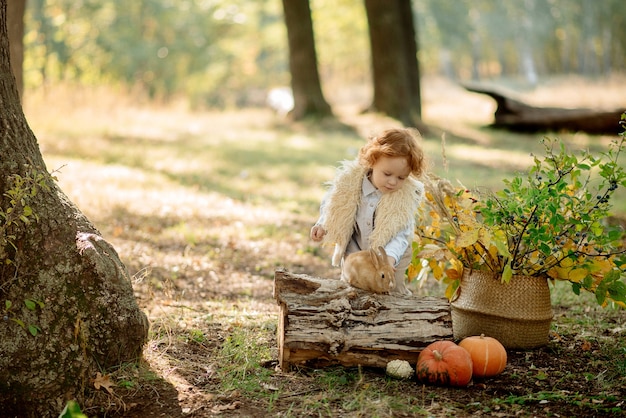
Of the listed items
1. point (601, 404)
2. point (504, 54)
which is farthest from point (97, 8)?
point (504, 54)

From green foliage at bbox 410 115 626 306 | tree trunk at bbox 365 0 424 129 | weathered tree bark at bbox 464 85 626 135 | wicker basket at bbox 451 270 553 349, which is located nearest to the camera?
green foliage at bbox 410 115 626 306

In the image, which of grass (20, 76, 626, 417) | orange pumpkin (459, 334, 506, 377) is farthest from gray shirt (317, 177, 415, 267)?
orange pumpkin (459, 334, 506, 377)

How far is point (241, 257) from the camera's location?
616 cm

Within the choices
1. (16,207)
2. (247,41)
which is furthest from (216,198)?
(247,41)

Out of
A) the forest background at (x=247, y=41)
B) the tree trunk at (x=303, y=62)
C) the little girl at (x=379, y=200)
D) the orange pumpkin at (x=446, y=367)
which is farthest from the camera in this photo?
the forest background at (x=247, y=41)

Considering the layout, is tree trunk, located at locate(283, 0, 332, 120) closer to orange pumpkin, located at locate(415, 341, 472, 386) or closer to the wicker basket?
the wicker basket

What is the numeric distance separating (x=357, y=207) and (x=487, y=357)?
4.09ft

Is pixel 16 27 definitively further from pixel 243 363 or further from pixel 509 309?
pixel 509 309

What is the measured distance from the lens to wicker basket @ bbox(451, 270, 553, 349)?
3773mm

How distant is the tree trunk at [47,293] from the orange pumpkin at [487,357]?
1748mm

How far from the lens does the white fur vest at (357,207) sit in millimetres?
3973

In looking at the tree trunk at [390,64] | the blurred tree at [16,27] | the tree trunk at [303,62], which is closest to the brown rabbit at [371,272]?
the blurred tree at [16,27]

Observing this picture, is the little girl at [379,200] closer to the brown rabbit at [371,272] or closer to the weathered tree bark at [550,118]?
the brown rabbit at [371,272]

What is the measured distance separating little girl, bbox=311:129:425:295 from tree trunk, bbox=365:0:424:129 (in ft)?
37.3
